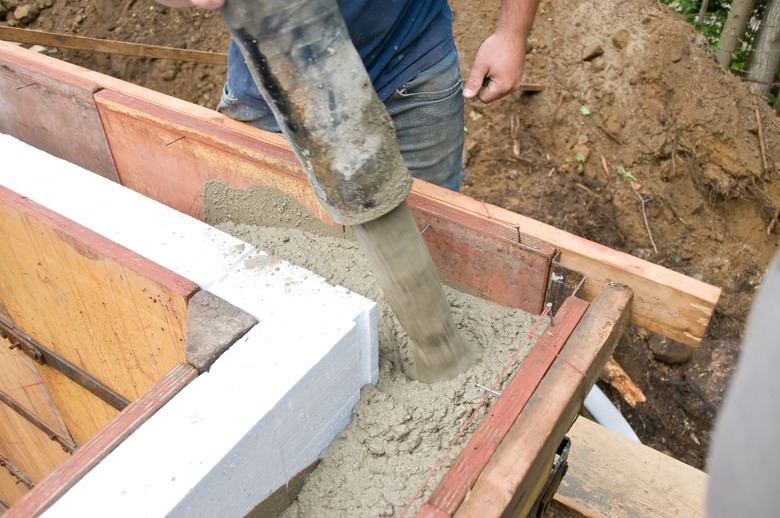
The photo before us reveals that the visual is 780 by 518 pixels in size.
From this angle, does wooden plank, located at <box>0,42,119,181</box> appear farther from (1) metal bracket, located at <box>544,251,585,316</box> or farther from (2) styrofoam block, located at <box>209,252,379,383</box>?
(1) metal bracket, located at <box>544,251,585,316</box>

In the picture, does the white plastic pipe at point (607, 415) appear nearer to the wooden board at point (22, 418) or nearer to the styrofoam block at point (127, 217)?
the styrofoam block at point (127, 217)

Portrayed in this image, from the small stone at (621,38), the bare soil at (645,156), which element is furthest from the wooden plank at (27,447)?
the small stone at (621,38)

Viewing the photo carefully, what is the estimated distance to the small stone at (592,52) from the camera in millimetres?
4434

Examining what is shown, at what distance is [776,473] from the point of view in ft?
1.81

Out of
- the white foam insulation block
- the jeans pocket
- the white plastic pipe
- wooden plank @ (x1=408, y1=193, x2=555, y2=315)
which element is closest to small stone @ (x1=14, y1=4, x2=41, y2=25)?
the white foam insulation block

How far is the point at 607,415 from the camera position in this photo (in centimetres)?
314

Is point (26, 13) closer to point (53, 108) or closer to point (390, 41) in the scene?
point (53, 108)

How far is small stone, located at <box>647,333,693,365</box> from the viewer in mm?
3695

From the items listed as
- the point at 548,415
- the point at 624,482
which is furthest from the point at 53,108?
the point at 624,482

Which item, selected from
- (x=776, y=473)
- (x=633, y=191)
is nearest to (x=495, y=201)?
(x=633, y=191)

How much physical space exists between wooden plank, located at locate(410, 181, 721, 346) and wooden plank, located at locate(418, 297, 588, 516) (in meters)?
0.12

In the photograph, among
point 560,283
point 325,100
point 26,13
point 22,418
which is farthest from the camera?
point 26,13

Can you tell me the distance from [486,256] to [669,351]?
2438 millimetres

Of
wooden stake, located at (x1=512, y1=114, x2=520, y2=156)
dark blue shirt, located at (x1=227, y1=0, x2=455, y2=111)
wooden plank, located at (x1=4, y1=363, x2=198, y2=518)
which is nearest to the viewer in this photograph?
wooden plank, located at (x1=4, y1=363, x2=198, y2=518)
